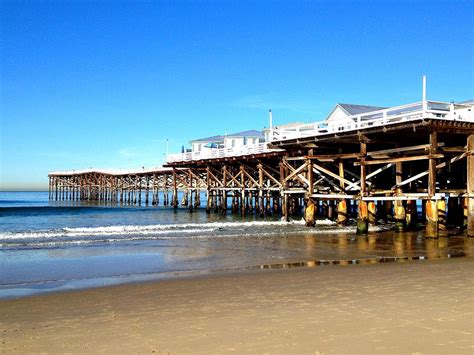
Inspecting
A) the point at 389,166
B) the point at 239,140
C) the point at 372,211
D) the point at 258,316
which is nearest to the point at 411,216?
the point at 372,211

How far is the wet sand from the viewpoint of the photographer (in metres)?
5.01

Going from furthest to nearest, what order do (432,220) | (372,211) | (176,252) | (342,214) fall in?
1. (342,214)
2. (372,211)
3. (432,220)
4. (176,252)

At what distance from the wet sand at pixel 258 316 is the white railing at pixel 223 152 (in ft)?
64.2

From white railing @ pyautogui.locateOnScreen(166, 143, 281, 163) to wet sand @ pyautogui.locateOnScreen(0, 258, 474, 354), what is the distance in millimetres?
19553

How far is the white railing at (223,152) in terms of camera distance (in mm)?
30484

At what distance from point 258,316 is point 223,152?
28832mm

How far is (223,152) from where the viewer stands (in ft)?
114

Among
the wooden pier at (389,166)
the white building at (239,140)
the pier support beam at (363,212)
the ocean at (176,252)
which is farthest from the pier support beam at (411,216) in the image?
the white building at (239,140)

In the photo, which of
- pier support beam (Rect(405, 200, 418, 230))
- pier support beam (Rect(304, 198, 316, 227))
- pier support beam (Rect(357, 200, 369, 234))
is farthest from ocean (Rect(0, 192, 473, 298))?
pier support beam (Rect(304, 198, 316, 227))

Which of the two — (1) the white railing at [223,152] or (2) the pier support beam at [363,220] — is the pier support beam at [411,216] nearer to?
(2) the pier support beam at [363,220]

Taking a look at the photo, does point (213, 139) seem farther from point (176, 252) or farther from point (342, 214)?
point (176, 252)

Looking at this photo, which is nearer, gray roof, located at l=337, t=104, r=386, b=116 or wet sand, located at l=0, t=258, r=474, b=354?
wet sand, located at l=0, t=258, r=474, b=354

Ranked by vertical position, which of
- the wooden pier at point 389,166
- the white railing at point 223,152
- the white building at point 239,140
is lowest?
the wooden pier at point 389,166

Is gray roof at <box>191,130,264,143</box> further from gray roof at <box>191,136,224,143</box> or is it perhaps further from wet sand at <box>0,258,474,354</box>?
wet sand at <box>0,258,474,354</box>
